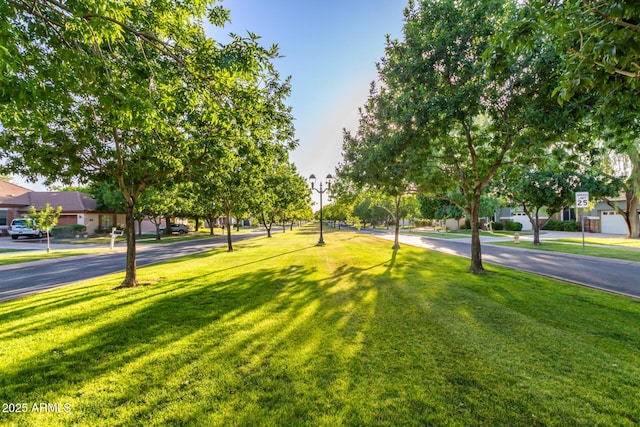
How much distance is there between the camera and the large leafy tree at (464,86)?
7680 millimetres

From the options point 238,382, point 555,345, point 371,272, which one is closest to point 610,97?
point 555,345

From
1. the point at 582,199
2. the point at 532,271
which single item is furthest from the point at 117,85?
the point at 582,199

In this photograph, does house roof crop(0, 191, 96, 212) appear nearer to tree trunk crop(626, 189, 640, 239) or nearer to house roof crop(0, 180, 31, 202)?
house roof crop(0, 180, 31, 202)

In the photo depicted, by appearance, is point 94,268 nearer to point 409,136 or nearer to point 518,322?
point 409,136

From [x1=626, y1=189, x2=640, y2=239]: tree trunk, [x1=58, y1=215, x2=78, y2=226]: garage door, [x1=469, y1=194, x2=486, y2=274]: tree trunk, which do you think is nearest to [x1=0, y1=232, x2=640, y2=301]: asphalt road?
[x1=469, y1=194, x2=486, y2=274]: tree trunk

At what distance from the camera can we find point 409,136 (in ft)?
31.0

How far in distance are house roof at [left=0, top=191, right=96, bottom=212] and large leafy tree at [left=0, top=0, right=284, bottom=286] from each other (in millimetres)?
35978

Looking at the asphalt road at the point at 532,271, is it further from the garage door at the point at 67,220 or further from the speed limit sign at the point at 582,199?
the garage door at the point at 67,220

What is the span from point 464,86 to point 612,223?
44357 mm

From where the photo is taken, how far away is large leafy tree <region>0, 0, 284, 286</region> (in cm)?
372

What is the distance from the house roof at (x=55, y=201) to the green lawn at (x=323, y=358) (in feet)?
126

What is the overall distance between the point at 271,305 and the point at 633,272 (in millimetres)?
13787

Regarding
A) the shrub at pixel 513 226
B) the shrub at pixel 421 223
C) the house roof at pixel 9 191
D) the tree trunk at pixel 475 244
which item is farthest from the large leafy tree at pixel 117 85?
the shrub at pixel 421 223

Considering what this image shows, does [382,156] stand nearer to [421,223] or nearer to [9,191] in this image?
[9,191]
